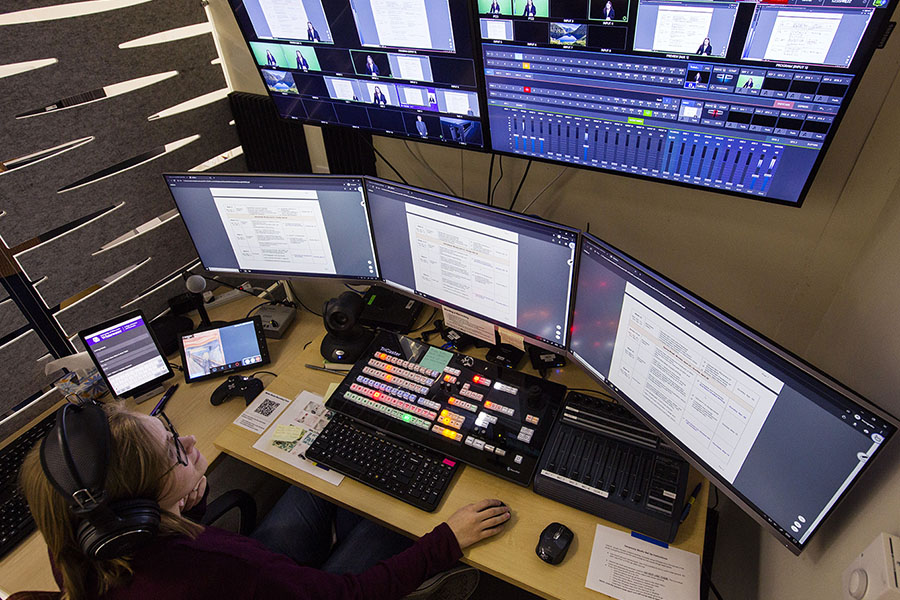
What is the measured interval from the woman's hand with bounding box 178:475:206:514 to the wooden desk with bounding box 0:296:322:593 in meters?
0.21

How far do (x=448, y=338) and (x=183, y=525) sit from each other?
0.86m

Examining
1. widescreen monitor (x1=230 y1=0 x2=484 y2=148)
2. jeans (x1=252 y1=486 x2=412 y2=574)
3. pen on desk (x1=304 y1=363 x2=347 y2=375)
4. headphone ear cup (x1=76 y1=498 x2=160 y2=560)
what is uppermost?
widescreen monitor (x1=230 y1=0 x2=484 y2=148)

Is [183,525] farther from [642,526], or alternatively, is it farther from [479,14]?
[479,14]

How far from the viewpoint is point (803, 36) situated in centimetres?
91

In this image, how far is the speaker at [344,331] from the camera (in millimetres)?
1565

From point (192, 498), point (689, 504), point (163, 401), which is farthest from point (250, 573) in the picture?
point (689, 504)

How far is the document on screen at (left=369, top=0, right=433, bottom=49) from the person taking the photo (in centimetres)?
122

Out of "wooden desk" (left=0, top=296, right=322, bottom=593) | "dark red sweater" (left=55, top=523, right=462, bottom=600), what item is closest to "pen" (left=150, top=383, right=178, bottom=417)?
"wooden desk" (left=0, top=296, right=322, bottom=593)

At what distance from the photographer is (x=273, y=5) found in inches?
53.8

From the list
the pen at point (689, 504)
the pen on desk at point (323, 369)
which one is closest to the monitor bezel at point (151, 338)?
the pen on desk at point (323, 369)

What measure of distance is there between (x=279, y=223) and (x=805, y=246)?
1.39 meters

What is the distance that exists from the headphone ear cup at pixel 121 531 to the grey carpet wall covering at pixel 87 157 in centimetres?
91

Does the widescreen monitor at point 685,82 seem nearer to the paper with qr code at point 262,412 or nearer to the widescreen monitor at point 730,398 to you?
the widescreen monitor at point 730,398

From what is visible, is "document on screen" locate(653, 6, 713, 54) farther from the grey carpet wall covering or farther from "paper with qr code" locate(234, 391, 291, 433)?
the grey carpet wall covering
